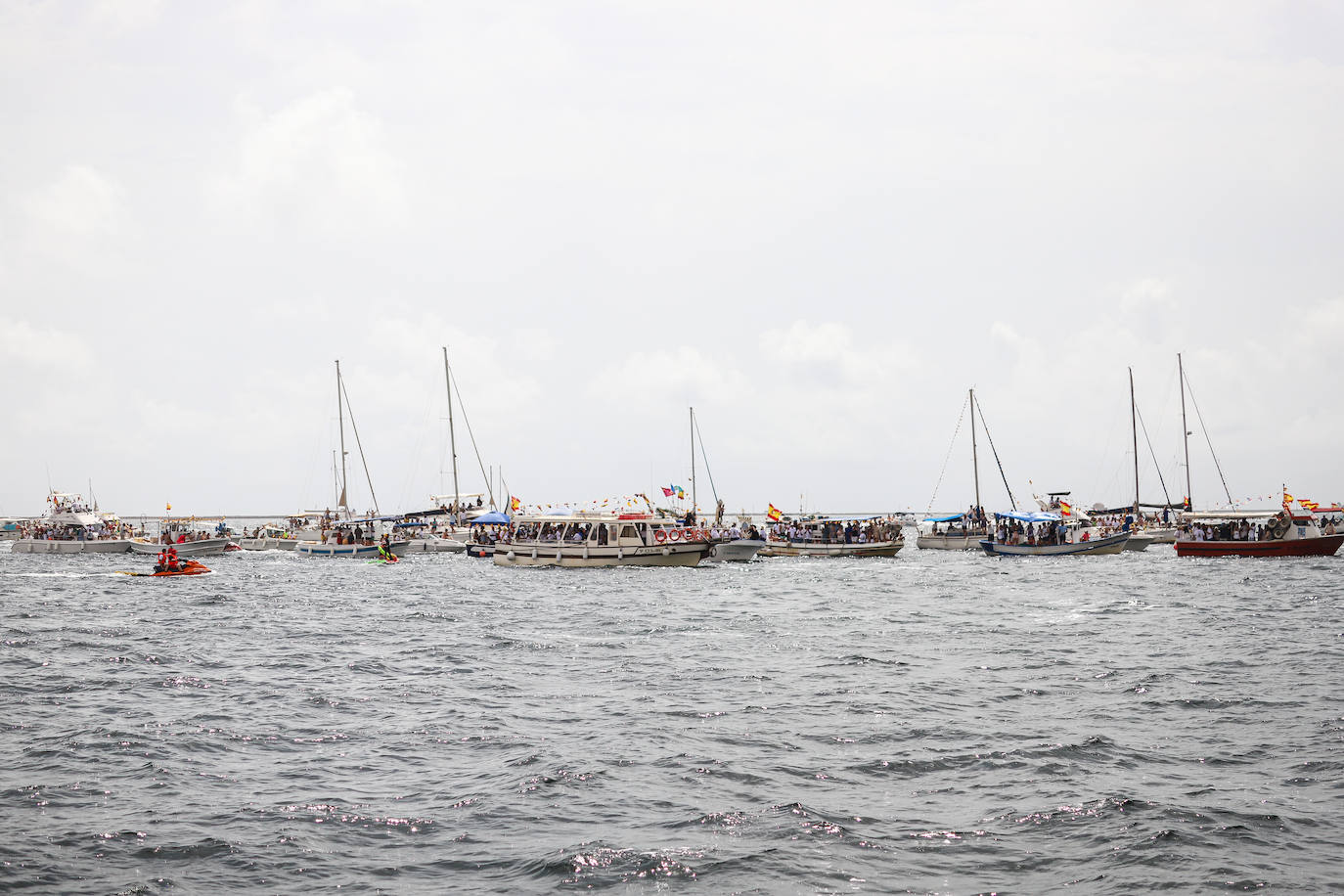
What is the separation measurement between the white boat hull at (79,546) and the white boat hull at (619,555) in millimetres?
46573

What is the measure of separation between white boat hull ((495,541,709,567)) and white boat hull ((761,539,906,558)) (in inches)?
549

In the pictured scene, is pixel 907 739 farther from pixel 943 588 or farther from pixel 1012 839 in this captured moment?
pixel 943 588

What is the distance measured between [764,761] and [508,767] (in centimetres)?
372

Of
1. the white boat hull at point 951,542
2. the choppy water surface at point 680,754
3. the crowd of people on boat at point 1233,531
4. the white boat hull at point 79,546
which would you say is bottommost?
the choppy water surface at point 680,754

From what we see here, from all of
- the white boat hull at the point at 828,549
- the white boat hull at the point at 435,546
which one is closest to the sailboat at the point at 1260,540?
the white boat hull at the point at 828,549

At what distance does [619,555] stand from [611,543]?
0.91 m

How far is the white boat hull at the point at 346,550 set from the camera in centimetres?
8119

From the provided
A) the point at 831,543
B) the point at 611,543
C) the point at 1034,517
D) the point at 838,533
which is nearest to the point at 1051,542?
the point at 1034,517

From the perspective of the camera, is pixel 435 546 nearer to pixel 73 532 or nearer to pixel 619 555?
pixel 619 555

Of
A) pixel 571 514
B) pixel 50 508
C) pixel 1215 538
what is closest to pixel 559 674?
pixel 571 514

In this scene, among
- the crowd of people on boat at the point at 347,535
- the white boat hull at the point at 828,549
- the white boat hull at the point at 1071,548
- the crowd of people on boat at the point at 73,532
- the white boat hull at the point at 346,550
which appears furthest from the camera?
the crowd of people on boat at the point at 73,532

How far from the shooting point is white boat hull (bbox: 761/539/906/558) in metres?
75.2

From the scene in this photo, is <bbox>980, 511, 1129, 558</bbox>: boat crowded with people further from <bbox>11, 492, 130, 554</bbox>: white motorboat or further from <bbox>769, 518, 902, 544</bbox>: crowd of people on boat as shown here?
<bbox>11, 492, 130, 554</bbox>: white motorboat

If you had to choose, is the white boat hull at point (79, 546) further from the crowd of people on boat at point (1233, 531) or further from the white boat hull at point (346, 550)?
the crowd of people on boat at point (1233, 531)
